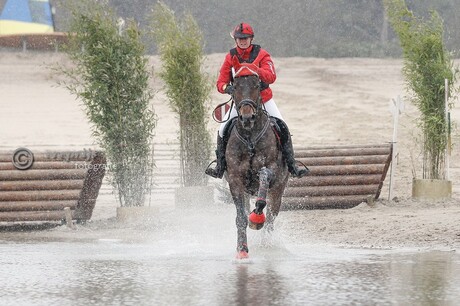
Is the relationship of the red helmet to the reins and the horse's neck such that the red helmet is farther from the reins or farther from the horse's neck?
the reins

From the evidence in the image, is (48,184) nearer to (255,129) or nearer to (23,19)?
(255,129)

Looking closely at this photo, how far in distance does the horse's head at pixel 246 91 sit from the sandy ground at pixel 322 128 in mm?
2571

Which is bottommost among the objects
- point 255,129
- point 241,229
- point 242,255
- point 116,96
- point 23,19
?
point 242,255

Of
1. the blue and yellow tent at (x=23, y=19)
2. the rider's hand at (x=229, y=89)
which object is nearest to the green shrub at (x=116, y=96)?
the rider's hand at (x=229, y=89)

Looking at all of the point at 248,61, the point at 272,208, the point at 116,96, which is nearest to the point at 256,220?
the point at 272,208

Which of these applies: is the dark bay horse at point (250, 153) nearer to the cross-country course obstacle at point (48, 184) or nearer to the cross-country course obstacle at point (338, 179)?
the cross-country course obstacle at point (48, 184)

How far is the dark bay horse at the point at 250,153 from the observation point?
1134cm

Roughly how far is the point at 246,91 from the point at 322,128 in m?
23.5

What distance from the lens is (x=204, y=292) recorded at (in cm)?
841

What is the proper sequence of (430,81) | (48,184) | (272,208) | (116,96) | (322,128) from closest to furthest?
(272,208)
(48,184)
(116,96)
(430,81)
(322,128)

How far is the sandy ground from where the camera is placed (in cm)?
1473

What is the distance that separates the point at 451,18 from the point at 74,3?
42738 mm

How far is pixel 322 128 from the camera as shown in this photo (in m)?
34.7

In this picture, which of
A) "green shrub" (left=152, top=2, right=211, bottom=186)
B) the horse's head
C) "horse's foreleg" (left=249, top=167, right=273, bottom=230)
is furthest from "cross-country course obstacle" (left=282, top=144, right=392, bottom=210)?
the horse's head
